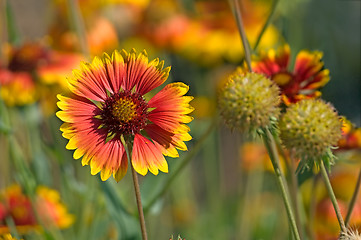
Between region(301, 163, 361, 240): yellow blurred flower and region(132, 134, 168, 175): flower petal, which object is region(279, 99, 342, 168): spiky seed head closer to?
region(132, 134, 168, 175): flower petal

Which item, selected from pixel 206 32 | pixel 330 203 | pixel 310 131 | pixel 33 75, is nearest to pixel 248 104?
pixel 310 131

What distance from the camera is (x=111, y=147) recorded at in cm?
56

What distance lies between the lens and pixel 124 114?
0.57 metres

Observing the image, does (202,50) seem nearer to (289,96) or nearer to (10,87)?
(10,87)

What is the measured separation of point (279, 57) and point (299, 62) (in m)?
0.03

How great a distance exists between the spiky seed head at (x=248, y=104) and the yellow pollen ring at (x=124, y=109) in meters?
0.10

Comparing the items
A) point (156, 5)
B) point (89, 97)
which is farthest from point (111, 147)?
point (156, 5)

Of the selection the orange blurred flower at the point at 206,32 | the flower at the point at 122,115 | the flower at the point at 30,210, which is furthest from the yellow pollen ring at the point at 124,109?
the orange blurred flower at the point at 206,32

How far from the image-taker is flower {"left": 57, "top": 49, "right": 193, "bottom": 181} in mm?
541

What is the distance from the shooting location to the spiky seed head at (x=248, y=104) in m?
0.52

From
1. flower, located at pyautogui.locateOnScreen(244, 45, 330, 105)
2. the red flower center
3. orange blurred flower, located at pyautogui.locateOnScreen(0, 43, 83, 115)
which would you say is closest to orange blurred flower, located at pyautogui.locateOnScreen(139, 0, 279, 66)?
orange blurred flower, located at pyautogui.locateOnScreen(0, 43, 83, 115)

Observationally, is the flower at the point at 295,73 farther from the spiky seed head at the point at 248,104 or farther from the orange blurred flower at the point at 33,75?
the orange blurred flower at the point at 33,75

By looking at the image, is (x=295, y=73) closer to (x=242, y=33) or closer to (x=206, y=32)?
(x=242, y=33)

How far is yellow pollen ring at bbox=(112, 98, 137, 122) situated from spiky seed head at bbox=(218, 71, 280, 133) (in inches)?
3.8
